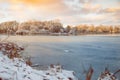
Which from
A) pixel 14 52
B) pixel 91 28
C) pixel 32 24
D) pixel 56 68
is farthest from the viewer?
pixel 91 28

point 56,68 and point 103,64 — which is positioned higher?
point 56,68

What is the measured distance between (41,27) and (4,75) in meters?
53.0

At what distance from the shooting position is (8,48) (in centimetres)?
680

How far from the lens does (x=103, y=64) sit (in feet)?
38.8

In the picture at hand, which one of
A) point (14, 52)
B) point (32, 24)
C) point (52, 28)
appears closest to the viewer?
point (14, 52)

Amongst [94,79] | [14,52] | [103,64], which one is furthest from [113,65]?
[14,52]

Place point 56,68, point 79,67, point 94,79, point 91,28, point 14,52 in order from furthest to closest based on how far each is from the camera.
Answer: point 91,28 < point 79,67 < point 94,79 < point 14,52 < point 56,68

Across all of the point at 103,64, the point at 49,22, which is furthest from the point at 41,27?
the point at 103,64

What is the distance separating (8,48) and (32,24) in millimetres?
47897

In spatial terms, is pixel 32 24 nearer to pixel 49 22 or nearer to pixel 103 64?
pixel 49 22

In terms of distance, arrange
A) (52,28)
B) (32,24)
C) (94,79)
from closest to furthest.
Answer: (94,79) < (32,24) < (52,28)

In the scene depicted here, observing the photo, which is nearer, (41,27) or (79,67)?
(79,67)

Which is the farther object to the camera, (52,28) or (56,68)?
(52,28)

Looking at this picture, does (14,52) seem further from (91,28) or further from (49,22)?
(91,28)
